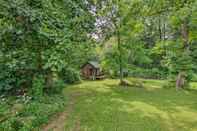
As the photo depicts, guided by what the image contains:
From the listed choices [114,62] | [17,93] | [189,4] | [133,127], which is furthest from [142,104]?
[114,62]

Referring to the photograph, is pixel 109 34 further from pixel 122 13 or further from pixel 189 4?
pixel 189 4

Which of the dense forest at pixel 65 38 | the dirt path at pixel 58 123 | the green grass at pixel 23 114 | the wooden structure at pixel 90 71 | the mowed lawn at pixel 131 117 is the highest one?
the dense forest at pixel 65 38

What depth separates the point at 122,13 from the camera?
56.9 ft

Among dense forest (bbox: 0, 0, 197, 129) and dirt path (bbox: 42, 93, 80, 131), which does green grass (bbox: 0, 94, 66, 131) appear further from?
dense forest (bbox: 0, 0, 197, 129)

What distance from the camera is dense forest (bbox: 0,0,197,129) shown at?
514cm

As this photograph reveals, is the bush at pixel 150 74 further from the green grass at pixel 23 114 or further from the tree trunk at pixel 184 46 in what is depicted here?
the green grass at pixel 23 114

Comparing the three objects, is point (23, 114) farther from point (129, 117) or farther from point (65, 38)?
point (129, 117)

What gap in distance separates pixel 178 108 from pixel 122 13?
10544 millimetres

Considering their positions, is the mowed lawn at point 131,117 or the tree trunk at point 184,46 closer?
the mowed lawn at point 131,117

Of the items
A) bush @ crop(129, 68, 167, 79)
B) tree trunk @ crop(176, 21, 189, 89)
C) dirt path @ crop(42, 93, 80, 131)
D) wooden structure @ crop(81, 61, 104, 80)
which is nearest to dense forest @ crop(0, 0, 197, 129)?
tree trunk @ crop(176, 21, 189, 89)

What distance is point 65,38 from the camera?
534 cm

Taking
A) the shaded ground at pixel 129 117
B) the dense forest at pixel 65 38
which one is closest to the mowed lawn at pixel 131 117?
the shaded ground at pixel 129 117

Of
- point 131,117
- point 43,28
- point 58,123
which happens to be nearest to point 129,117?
point 131,117

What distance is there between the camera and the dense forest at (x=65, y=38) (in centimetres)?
514
